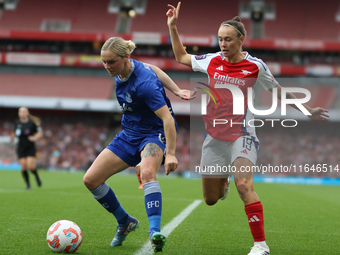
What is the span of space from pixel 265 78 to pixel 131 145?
1.57 meters

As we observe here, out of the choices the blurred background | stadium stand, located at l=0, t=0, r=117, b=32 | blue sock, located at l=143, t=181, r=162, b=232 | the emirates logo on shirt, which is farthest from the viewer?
stadium stand, located at l=0, t=0, r=117, b=32

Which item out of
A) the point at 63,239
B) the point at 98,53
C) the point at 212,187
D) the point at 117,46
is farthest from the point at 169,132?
the point at 98,53

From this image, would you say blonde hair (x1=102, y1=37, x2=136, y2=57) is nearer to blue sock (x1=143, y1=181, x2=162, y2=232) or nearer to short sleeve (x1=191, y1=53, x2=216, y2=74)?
short sleeve (x1=191, y1=53, x2=216, y2=74)

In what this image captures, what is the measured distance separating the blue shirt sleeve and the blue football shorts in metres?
0.42

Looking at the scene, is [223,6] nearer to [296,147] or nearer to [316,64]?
[316,64]

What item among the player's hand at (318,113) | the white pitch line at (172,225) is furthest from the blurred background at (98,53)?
the player's hand at (318,113)

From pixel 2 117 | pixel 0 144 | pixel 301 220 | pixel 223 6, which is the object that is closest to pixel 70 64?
pixel 2 117

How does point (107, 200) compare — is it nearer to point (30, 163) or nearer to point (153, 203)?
point (153, 203)

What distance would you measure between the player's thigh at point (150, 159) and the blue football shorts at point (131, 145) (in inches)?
2.5

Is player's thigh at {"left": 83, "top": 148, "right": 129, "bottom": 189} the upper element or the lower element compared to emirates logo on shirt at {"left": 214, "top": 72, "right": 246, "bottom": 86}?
lower

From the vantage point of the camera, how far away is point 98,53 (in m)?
33.2

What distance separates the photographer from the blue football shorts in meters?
4.28

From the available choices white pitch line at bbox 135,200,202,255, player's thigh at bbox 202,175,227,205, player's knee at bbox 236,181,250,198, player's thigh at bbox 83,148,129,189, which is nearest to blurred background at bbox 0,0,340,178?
white pitch line at bbox 135,200,202,255

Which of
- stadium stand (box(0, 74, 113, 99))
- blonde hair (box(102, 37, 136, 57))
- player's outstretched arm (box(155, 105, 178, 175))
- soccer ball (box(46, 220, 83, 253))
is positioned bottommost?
stadium stand (box(0, 74, 113, 99))
